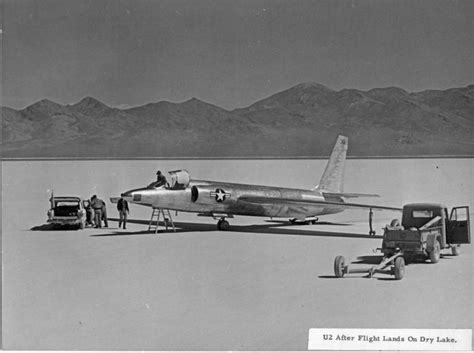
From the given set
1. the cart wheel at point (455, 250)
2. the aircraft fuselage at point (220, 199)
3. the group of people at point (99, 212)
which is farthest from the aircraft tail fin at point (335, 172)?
the cart wheel at point (455, 250)

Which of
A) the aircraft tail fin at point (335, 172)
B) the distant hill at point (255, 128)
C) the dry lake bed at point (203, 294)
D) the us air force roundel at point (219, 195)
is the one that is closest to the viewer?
the dry lake bed at point (203, 294)

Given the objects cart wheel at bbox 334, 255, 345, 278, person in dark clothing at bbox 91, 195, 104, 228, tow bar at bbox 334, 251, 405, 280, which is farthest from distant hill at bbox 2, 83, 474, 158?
cart wheel at bbox 334, 255, 345, 278

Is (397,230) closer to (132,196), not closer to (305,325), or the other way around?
(305,325)

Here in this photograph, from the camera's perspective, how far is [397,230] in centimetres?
1052

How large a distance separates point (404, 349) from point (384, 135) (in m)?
96.7

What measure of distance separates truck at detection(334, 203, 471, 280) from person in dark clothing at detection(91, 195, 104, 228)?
979 centimetres

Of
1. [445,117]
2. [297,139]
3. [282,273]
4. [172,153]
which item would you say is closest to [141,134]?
[172,153]

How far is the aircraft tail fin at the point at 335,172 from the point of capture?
2100 cm

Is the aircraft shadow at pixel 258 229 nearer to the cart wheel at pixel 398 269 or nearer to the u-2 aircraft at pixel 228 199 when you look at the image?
the u-2 aircraft at pixel 228 199

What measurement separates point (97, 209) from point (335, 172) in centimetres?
919

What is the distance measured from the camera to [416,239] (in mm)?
10547

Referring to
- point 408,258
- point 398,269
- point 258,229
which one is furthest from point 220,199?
point 398,269

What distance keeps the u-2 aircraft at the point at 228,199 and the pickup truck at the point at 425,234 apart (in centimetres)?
364
